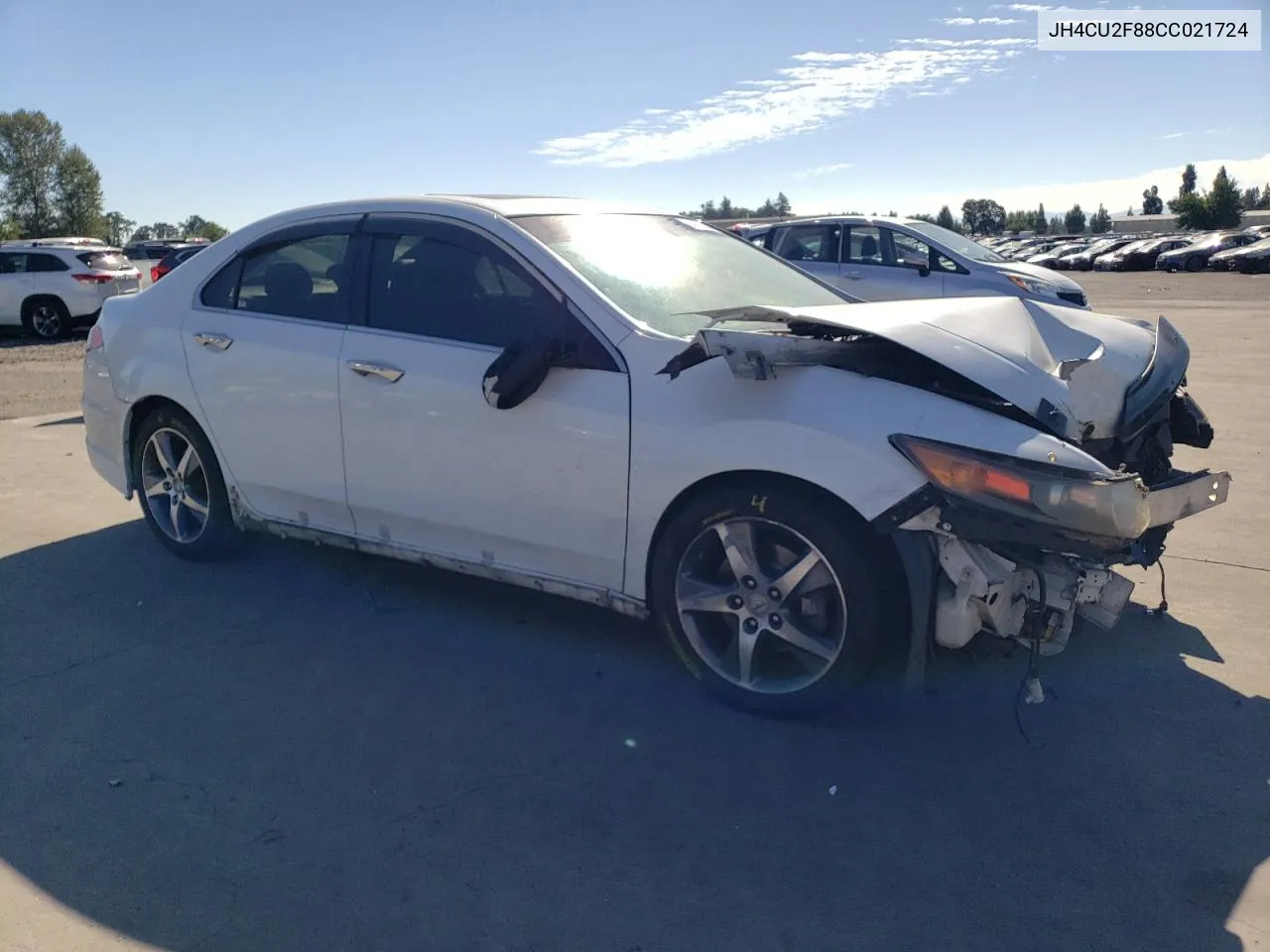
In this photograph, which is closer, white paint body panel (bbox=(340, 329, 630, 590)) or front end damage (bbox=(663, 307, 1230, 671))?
front end damage (bbox=(663, 307, 1230, 671))

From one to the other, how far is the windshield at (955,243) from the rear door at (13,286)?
45.6 ft

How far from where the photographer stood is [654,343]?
12.5 feet

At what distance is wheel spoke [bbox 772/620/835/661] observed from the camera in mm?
3494

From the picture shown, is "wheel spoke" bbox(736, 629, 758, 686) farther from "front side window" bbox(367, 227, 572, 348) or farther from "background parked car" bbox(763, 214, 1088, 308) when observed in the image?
"background parked car" bbox(763, 214, 1088, 308)

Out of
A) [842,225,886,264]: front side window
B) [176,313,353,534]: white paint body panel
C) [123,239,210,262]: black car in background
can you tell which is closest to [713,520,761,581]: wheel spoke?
[176,313,353,534]: white paint body panel

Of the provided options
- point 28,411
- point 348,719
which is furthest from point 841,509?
point 28,411

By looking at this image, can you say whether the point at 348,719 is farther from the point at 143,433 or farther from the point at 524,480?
the point at 143,433

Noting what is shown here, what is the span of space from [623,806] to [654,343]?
1.53m

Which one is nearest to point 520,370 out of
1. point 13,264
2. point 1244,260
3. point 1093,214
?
point 13,264

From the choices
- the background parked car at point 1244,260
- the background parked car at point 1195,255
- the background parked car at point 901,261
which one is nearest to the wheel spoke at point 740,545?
the background parked car at point 901,261

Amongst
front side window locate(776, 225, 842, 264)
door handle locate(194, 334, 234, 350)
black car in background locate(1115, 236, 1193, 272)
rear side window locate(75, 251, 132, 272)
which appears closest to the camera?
door handle locate(194, 334, 234, 350)

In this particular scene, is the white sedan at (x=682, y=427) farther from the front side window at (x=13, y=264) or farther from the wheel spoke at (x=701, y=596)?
the front side window at (x=13, y=264)

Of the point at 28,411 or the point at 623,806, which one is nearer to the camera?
the point at 623,806

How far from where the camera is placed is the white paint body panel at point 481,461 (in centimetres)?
385
